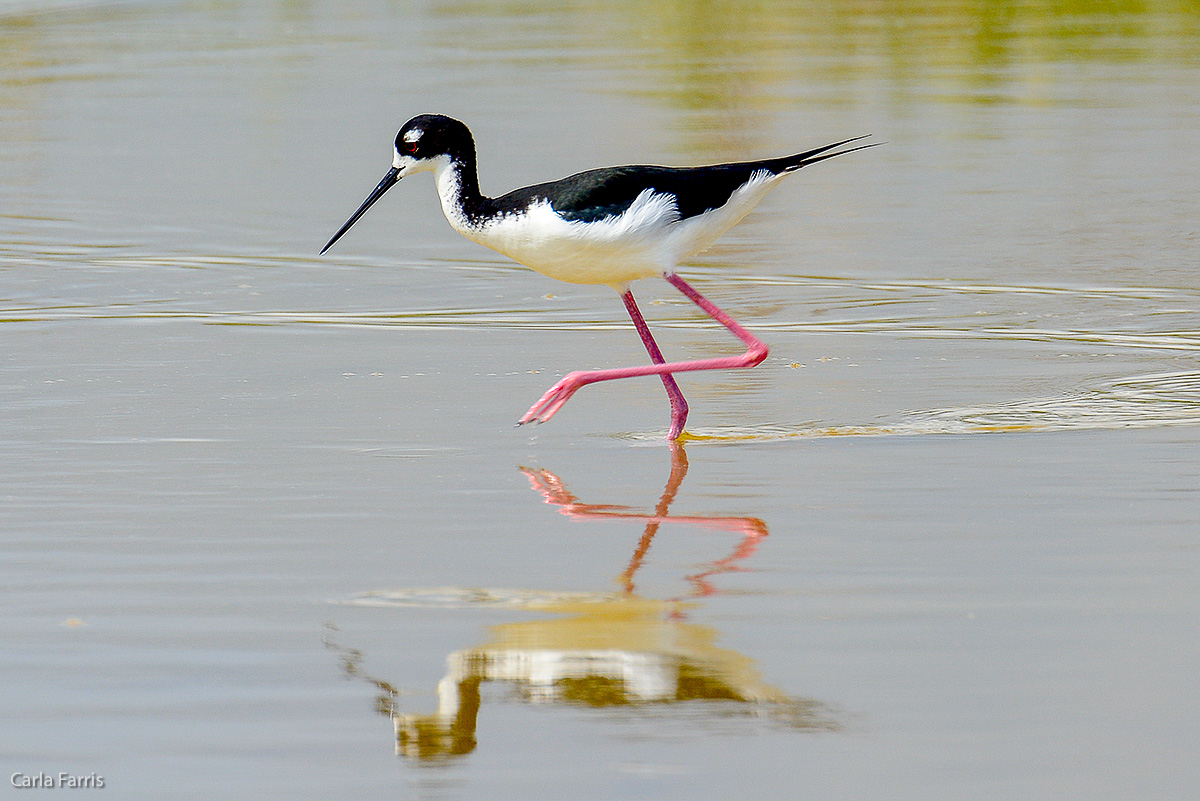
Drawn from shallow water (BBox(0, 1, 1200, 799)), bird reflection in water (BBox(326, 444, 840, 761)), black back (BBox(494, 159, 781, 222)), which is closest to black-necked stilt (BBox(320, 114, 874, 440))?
black back (BBox(494, 159, 781, 222))

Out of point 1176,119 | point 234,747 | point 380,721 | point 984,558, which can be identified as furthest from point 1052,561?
point 1176,119

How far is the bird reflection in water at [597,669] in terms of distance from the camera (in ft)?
12.2

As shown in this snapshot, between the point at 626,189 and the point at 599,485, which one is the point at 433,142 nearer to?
the point at 626,189

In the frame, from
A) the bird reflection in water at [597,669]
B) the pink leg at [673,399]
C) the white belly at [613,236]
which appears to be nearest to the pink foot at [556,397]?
the pink leg at [673,399]

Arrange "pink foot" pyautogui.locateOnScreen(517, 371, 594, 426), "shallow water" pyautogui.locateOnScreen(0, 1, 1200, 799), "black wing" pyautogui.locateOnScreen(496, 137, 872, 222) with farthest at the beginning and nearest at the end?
1. "black wing" pyautogui.locateOnScreen(496, 137, 872, 222)
2. "pink foot" pyautogui.locateOnScreen(517, 371, 594, 426)
3. "shallow water" pyautogui.locateOnScreen(0, 1, 1200, 799)

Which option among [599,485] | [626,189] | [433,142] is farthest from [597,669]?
[433,142]

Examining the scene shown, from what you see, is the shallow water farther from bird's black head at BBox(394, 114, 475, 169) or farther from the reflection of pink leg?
bird's black head at BBox(394, 114, 475, 169)

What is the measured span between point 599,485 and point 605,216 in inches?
51.4

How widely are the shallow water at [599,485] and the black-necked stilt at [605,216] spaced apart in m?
0.27

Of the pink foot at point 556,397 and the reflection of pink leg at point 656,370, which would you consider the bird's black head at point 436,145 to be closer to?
the reflection of pink leg at point 656,370

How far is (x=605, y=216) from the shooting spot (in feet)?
21.9

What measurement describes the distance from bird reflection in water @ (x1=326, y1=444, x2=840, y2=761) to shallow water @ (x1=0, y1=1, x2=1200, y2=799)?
1 centimetres

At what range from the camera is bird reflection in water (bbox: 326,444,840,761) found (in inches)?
146

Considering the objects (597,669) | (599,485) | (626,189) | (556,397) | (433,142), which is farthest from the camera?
(433,142)
